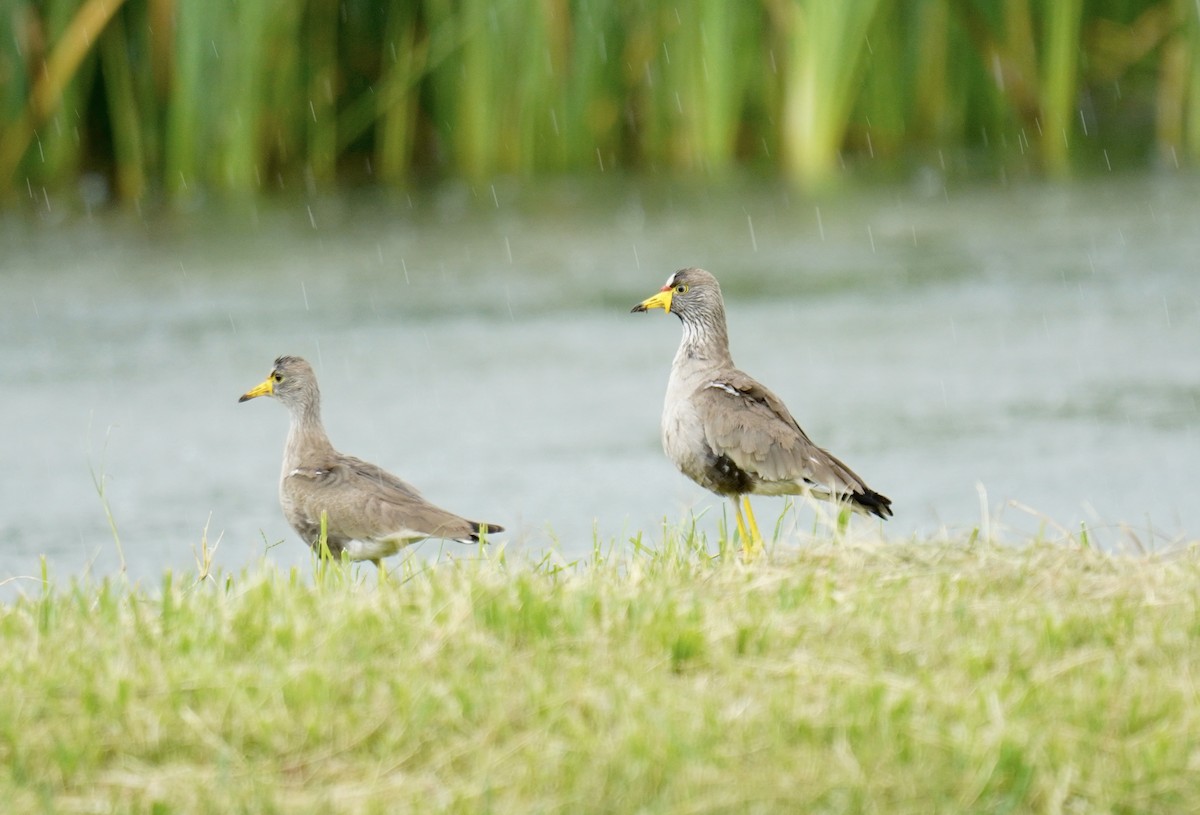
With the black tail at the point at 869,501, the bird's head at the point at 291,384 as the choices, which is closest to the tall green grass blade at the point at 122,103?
the bird's head at the point at 291,384

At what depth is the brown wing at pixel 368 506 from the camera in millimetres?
5328

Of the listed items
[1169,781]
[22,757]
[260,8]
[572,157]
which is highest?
[260,8]

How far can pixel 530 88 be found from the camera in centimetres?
1268

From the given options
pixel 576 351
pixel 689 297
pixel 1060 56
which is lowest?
pixel 576 351

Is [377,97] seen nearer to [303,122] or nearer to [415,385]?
[303,122]

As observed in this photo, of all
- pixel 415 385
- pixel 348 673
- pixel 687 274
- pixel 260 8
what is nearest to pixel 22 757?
pixel 348 673

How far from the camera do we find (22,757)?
11.1 ft

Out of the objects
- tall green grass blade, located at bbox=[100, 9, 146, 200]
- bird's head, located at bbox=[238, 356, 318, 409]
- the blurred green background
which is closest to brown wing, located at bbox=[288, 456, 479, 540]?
bird's head, located at bbox=[238, 356, 318, 409]

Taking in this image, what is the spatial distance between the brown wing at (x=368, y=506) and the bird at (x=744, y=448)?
2.33ft

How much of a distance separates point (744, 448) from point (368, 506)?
116cm

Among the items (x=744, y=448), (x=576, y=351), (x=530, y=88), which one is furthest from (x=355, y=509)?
(x=530, y=88)

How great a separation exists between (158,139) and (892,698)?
1091 centimetres

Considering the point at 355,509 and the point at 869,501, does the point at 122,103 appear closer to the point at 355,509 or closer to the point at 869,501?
the point at 355,509

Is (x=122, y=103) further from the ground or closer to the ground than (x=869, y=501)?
further from the ground
